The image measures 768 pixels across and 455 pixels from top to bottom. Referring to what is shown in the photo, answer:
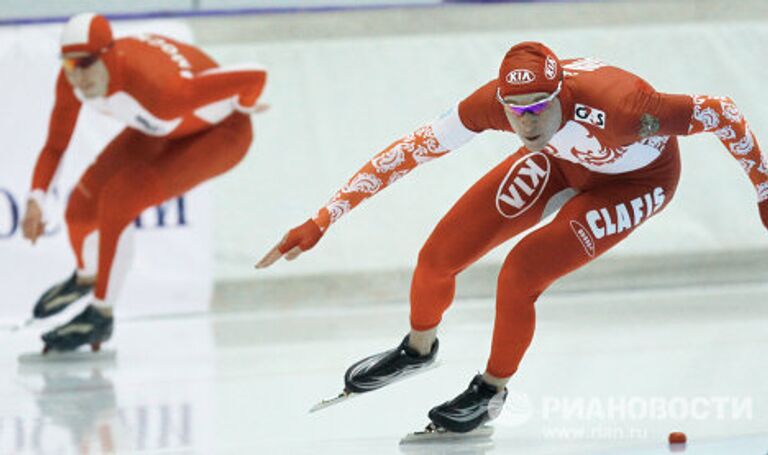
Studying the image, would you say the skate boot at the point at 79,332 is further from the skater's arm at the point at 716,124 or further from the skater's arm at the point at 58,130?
the skater's arm at the point at 716,124

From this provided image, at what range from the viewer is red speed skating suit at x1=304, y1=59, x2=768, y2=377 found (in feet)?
14.5

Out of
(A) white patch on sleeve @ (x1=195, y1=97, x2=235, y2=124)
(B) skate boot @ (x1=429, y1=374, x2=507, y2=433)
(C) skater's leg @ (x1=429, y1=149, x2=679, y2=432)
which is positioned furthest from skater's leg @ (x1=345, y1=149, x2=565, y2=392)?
(A) white patch on sleeve @ (x1=195, y1=97, x2=235, y2=124)

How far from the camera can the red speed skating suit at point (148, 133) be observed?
21.4 feet

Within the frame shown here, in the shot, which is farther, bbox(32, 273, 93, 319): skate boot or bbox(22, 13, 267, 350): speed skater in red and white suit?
bbox(32, 273, 93, 319): skate boot

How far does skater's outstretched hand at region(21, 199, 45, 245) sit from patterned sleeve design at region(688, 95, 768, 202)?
3129 millimetres

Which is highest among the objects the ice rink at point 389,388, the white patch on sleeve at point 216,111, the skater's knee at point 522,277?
the white patch on sleeve at point 216,111

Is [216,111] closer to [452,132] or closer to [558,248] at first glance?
[452,132]

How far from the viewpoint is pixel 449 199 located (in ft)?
26.4

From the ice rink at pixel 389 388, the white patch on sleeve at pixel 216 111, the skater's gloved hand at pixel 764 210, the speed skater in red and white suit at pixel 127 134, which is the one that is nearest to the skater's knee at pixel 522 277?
the ice rink at pixel 389 388

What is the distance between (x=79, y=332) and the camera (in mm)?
6660

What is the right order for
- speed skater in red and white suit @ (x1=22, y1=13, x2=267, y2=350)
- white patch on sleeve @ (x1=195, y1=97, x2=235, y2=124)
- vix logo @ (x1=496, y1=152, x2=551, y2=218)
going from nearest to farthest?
vix logo @ (x1=496, y1=152, x2=551, y2=218)
speed skater in red and white suit @ (x1=22, y1=13, x2=267, y2=350)
white patch on sleeve @ (x1=195, y1=97, x2=235, y2=124)

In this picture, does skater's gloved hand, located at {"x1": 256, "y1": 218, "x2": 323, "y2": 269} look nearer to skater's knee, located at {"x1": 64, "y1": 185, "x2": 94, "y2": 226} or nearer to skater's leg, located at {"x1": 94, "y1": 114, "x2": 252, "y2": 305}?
skater's leg, located at {"x1": 94, "y1": 114, "x2": 252, "y2": 305}

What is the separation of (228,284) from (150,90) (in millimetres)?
1664

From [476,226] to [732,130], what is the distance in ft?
2.73
